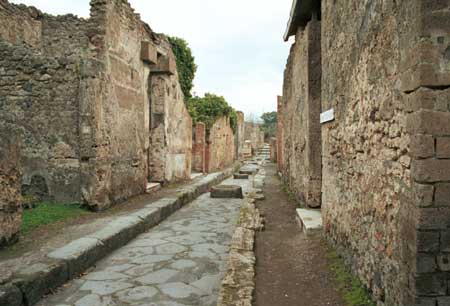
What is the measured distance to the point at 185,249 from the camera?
201 inches

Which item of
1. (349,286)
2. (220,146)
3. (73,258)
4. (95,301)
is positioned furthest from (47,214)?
(220,146)

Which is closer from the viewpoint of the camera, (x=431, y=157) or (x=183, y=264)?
(x=431, y=157)

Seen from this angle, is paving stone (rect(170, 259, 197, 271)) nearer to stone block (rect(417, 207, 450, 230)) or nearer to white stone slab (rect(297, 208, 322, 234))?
white stone slab (rect(297, 208, 322, 234))

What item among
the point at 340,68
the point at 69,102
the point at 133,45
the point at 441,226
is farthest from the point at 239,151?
the point at 441,226

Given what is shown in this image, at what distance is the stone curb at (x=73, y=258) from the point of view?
3201 millimetres

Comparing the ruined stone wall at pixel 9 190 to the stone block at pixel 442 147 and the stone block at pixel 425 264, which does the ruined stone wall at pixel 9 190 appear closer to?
the stone block at pixel 425 264

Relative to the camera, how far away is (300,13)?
663 centimetres

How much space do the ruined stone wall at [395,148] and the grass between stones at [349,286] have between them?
96 mm

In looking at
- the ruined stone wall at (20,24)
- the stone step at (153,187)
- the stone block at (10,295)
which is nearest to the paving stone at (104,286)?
the stone block at (10,295)

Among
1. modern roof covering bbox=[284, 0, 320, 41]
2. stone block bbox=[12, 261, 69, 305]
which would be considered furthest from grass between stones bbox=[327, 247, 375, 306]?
modern roof covering bbox=[284, 0, 320, 41]

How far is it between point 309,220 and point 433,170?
3393mm

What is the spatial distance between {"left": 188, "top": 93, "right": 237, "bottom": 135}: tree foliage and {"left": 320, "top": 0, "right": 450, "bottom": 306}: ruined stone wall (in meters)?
12.7

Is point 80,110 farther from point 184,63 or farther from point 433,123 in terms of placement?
point 184,63

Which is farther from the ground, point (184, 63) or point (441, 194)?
point (184, 63)
